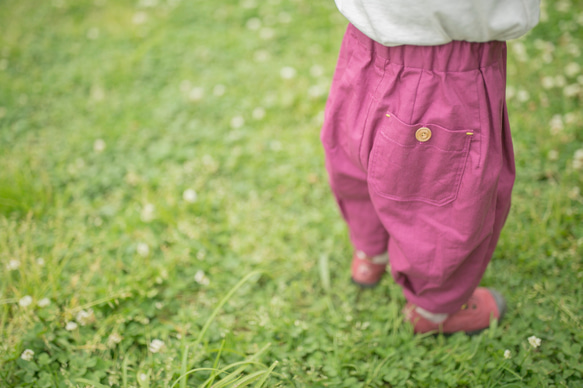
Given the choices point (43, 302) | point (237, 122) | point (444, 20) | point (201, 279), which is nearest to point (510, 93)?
point (237, 122)

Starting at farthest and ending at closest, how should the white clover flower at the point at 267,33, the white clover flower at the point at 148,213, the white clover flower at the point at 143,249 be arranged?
the white clover flower at the point at 267,33, the white clover flower at the point at 148,213, the white clover flower at the point at 143,249

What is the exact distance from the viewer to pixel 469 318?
5.32 feet

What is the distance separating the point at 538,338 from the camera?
4.99ft

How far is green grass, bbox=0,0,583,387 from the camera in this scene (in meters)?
1.54

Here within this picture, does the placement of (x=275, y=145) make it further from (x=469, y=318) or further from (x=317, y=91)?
(x=469, y=318)

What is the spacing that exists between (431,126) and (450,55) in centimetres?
19

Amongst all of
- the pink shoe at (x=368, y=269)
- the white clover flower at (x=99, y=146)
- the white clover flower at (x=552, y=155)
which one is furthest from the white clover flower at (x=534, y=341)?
the white clover flower at (x=99, y=146)

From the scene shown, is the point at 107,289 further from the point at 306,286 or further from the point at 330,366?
the point at 330,366

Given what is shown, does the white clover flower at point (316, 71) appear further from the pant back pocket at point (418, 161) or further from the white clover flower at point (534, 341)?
the white clover flower at point (534, 341)

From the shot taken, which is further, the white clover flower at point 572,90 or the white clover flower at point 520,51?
the white clover flower at point 520,51

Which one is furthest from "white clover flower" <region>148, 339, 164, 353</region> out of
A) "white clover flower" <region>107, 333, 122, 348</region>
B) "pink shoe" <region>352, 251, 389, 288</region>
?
"pink shoe" <region>352, 251, 389, 288</region>

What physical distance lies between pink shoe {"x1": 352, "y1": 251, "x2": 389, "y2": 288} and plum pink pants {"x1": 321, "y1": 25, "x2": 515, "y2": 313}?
0.38 meters

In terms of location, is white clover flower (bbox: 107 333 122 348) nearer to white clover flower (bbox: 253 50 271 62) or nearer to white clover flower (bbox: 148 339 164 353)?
white clover flower (bbox: 148 339 164 353)

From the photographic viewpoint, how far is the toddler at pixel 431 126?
3.20 feet
